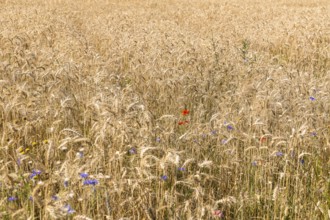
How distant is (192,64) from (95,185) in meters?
3.66

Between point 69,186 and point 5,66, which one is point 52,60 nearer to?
point 5,66

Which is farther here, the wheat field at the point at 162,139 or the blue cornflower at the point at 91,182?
the wheat field at the point at 162,139

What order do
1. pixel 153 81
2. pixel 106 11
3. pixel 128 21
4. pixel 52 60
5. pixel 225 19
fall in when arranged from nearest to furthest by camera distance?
pixel 153 81, pixel 52 60, pixel 128 21, pixel 225 19, pixel 106 11

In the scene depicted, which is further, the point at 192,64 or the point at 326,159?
the point at 192,64

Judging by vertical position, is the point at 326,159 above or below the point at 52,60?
below

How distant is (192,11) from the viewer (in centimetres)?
1506

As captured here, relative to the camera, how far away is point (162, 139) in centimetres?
279

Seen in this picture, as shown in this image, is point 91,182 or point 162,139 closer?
point 91,182

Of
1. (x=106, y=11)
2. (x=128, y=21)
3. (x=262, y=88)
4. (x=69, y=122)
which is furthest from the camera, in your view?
(x=106, y=11)

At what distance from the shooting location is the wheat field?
229 centimetres

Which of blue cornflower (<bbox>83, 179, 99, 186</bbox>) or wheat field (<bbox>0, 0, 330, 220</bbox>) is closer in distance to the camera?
blue cornflower (<bbox>83, 179, 99, 186</bbox>)

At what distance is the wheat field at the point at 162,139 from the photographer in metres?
2.29

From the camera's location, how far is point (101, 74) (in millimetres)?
4488

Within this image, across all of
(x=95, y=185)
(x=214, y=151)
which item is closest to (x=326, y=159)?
(x=214, y=151)
